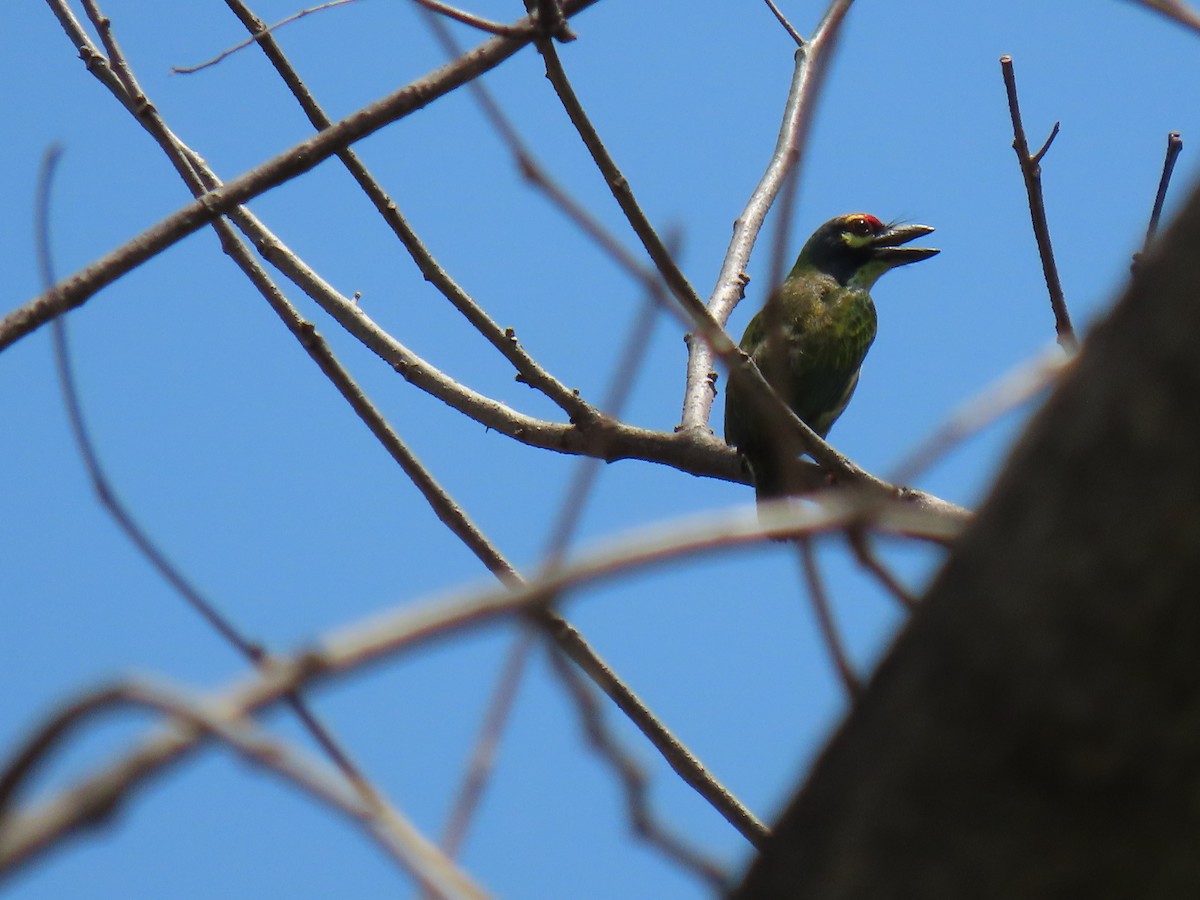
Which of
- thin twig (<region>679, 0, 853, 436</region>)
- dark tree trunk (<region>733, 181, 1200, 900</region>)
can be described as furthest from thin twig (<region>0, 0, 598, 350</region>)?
thin twig (<region>679, 0, 853, 436</region>)

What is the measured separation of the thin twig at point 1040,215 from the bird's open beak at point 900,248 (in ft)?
13.9

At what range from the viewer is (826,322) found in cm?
718

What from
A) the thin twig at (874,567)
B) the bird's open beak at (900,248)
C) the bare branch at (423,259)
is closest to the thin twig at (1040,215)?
the bare branch at (423,259)

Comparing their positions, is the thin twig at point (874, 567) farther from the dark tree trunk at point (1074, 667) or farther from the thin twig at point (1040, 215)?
the thin twig at point (1040, 215)

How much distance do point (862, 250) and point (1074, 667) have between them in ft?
23.7

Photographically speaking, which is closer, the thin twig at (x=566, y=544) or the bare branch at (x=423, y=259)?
the thin twig at (x=566, y=544)

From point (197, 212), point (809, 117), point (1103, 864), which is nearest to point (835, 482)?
point (197, 212)

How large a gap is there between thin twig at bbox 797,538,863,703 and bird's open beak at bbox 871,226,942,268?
686cm

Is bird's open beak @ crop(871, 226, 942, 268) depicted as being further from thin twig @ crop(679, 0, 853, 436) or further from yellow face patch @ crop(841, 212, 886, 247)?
thin twig @ crop(679, 0, 853, 436)

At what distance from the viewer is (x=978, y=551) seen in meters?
0.99

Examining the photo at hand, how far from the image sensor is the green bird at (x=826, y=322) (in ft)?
19.5

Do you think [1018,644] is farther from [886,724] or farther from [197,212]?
[197,212]

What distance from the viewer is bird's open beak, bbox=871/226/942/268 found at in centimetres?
776

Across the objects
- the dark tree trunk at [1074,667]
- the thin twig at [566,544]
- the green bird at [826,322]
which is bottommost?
the dark tree trunk at [1074,667]
